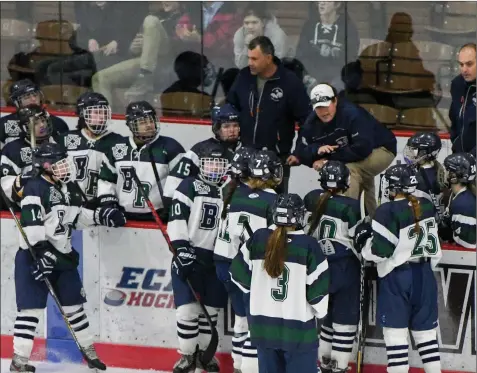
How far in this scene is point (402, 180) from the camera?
5.89 meters

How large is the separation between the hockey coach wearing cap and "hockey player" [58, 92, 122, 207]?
0.93 metres

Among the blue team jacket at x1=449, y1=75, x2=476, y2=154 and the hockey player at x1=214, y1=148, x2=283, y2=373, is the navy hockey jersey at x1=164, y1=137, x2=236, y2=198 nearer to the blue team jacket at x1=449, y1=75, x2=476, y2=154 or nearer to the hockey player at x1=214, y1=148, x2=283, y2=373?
the hockey player at x1=214, y1=148, x2=283, y2=373

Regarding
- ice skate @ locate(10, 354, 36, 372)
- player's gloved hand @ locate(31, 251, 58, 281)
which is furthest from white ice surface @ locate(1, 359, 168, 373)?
player's gloved hand @ locate(31, 251, 58, 281)

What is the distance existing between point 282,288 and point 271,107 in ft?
4.80

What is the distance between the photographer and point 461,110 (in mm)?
6828

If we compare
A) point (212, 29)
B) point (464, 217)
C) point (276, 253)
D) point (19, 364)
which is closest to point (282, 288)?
point (276, 253)

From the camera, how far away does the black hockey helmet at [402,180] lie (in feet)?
19.3

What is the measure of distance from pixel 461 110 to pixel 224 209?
136cm

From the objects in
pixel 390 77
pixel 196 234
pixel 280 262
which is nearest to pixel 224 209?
pixel 196 234

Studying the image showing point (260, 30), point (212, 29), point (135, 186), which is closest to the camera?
point (135, 186)

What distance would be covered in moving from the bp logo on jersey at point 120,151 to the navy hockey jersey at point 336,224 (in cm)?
105

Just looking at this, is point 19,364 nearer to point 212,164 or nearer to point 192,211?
point 192,211

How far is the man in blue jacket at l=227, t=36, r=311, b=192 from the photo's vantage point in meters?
6.82

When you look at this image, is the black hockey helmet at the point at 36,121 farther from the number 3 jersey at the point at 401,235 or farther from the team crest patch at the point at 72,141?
the number 3 jersey at the point at 401,235
